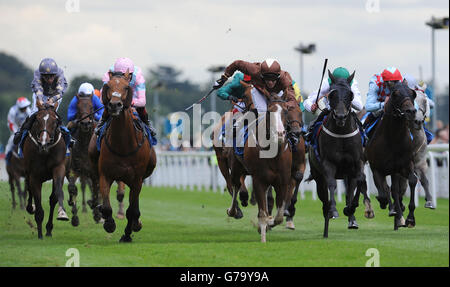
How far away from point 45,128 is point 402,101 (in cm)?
469

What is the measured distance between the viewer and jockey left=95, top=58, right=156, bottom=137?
37.4ft

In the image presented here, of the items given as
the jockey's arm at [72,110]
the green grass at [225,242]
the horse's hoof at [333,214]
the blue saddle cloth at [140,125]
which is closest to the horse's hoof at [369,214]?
the green grass at [225,242]

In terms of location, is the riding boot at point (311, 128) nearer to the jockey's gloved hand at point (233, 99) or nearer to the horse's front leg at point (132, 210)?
the jockey's gloved hand at point (233, 99)

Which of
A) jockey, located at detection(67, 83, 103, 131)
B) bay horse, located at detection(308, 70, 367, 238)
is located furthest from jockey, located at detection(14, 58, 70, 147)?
bay horse, located at detection(308, 70, 367, 238)

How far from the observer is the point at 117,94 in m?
10.5

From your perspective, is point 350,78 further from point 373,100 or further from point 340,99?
point 373,100

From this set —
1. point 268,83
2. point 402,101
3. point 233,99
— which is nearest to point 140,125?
point 233,99

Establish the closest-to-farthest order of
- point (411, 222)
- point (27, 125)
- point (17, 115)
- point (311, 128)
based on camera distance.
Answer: point (411, 222) < point (311, 128) < point (27, 125) < point (17, 115)

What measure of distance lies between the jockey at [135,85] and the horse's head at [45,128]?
0.92 metres

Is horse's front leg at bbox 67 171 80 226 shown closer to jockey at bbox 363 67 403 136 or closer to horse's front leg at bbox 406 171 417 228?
jockey at bbox 363 67 403 136

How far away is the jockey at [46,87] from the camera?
41.9 ft

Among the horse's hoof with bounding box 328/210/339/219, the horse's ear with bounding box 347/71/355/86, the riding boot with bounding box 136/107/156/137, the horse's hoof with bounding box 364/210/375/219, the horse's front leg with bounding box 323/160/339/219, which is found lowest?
the horse's hoof with bounding box 364/210/375/219

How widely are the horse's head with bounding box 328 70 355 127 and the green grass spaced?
150 cm
